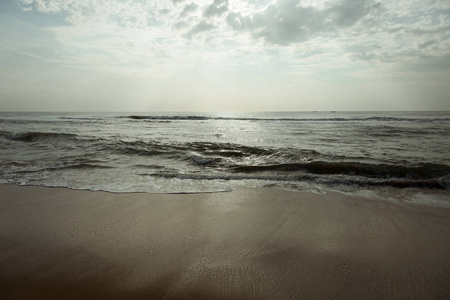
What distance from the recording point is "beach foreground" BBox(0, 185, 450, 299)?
1.87 meters

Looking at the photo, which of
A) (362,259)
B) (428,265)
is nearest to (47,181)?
(362,259)

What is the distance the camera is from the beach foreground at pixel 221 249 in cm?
187

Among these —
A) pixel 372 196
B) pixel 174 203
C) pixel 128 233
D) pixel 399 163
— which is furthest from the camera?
pixel 399 163

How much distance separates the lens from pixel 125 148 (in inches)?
348

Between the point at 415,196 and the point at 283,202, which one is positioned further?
the point at 415,196

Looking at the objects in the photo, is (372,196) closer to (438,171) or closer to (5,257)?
(438,171)

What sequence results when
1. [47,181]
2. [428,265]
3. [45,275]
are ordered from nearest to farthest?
[45,275], [428,265], [47,181]

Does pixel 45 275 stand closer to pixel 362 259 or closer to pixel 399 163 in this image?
pixel 362 259

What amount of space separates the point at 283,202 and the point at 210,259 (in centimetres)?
189

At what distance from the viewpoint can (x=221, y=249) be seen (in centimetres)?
241

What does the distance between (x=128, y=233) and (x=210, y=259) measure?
1.08 metres

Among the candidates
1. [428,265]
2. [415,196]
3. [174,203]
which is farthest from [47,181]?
[415,196]

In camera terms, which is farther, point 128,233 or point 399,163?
point 399,163

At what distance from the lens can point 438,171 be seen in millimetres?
5555
